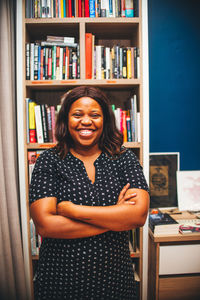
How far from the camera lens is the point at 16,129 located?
162 cm

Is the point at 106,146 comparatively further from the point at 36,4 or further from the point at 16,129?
the point at 36,4

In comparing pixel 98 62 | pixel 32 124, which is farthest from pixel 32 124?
pixel 98 62

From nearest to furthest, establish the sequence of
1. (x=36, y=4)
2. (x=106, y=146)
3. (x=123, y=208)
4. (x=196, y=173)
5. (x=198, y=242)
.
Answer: (x=123, y=208) → (x=106, y=146) → (x=36, y=4) → (x=198, y=242) → (x=196, y=173)

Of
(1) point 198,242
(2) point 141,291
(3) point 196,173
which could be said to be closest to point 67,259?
(2) point 141,291

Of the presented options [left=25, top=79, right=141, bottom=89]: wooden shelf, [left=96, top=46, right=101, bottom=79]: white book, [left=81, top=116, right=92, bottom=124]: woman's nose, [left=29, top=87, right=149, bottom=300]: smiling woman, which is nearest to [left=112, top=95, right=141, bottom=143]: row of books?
[left=25, top=79, right=141, bottom=89]: wooden shelf

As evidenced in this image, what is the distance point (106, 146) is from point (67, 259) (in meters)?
0.62

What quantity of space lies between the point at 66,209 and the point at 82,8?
141cm

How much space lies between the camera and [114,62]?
60.2 inches

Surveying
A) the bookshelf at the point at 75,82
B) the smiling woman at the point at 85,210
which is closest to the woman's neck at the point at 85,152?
the smiling woman at the point at 85,210

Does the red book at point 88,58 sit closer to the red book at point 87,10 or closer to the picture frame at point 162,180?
the red book at point 87,10

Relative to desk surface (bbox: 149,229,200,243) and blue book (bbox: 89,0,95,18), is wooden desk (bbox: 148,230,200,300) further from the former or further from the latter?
blue book (bbox: 89,0,95,18)

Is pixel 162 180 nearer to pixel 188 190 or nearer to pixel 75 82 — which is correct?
pixel 188 190

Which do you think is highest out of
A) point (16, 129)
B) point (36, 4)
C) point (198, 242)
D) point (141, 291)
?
point (36, 4)

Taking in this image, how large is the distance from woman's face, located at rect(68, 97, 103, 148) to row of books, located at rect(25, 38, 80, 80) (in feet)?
1.71
